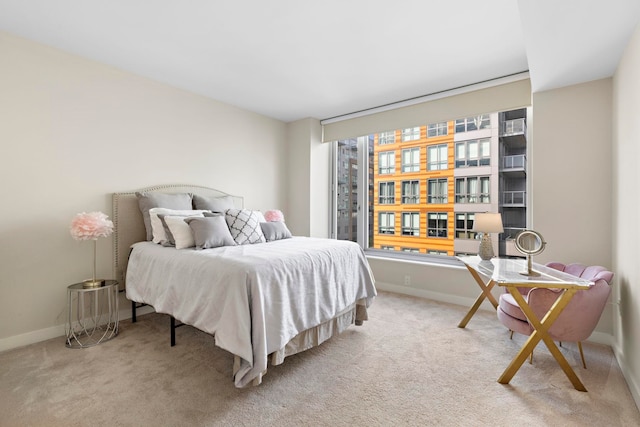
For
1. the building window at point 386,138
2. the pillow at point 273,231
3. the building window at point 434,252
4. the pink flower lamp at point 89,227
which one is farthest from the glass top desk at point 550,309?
the pink flower lamp at point 89,227

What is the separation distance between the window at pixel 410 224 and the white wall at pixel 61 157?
2869 millimetres

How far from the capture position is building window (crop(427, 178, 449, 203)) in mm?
3865

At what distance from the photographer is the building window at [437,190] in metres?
3.87

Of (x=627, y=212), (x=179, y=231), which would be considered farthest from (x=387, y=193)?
(x=179, y=231)

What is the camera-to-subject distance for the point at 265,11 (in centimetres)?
211

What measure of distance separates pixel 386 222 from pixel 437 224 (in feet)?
2.49

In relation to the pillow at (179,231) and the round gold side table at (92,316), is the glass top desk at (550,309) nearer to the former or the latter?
the pillow at (179,231)

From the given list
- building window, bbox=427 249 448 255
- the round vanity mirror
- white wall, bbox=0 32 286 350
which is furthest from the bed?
building window, bbox=427 249 448 255

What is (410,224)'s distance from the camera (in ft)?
13.8

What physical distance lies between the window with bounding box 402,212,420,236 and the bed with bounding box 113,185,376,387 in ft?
5.38

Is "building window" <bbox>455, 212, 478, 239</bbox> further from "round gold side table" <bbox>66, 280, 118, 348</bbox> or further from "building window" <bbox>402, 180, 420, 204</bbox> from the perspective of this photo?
"round gold side table" <bbox>66, 280, 118, 348</bbox>

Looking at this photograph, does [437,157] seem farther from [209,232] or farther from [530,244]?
[209,232]

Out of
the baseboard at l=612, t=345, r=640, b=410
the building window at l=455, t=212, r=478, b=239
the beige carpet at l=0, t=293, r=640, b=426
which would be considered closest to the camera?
the beige carpet at l=0, t=293, r=640, b=426

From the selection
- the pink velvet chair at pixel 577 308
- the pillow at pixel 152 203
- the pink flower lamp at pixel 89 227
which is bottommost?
the pink velvet chair at pixel 577 308
